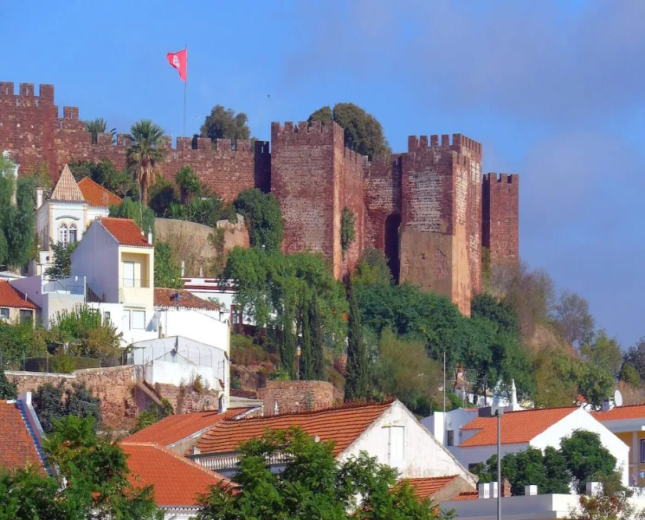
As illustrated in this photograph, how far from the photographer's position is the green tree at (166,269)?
68500 mm

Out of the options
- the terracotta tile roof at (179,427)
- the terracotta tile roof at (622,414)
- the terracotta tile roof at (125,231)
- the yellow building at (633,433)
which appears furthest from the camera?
the terracotta tile roof at (125,231)

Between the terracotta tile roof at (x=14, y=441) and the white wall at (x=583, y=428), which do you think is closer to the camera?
the terracotta tile roof at (x=14, y=441)

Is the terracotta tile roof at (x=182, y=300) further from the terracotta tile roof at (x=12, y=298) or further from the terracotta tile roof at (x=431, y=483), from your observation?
the terracotta tile roof at (x=431, y=483)

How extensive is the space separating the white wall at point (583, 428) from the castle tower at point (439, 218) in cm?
2868

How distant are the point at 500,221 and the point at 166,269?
19736 mm

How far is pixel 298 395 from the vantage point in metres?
59.5

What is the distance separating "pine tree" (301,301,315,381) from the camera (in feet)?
211

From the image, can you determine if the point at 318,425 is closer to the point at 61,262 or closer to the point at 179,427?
the point at 179,427

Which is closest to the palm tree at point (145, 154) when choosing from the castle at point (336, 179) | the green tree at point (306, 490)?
the castle at point (336, 179)

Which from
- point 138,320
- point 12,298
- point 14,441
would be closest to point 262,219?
point 138,320

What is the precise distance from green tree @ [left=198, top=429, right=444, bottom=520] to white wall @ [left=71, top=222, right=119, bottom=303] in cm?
2991

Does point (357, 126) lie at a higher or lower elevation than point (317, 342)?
higher

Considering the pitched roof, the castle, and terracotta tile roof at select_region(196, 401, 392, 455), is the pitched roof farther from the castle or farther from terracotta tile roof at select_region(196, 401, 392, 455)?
terracotta tile roof at select_region(196, 401, 392, 455)

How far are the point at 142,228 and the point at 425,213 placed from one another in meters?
12.9
